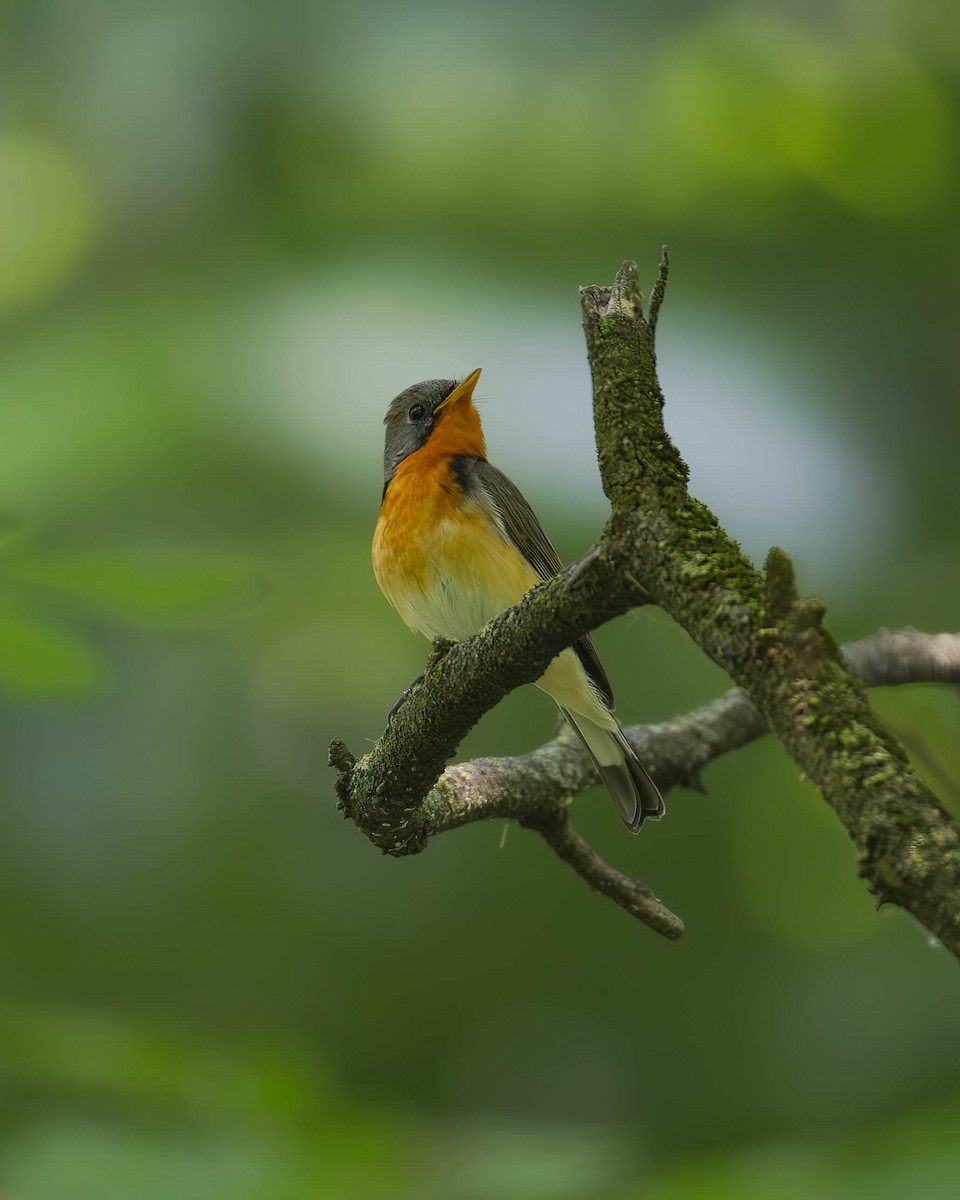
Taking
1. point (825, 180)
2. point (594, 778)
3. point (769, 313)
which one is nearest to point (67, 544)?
point (594, 778)

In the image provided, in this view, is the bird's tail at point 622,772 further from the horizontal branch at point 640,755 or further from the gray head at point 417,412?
the gray head at point 417,412

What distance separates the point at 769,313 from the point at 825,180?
1.93 ft

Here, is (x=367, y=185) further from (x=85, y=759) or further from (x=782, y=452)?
(x=85, y=759)

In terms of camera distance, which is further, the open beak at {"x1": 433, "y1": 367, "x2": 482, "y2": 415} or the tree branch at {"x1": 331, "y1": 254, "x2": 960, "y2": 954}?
the open beak at {"x1": 433, "y1": 367, "x2": 482, "y2": 415}

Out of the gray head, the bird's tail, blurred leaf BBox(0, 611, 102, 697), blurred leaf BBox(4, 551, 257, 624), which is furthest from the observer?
the gray head

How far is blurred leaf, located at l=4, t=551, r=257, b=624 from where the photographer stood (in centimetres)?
228

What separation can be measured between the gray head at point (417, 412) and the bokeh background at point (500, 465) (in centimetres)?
96

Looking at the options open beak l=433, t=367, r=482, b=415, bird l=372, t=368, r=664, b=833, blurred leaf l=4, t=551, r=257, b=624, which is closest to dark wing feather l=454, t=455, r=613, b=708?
bird l=372, t=368, r=664, b=833

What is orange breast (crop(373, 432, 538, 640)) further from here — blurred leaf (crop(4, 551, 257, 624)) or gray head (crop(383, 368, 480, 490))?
blurred leaf (crop(4, 551, 257, 624))

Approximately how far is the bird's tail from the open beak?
3.82ft

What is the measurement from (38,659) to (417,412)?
6.01ft

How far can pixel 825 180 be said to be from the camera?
5035 mm

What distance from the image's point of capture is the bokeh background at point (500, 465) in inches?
194

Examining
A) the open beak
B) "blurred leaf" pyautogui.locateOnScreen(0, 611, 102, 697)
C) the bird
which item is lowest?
"blurred leaf" pyautogui.locateOnScreen(0, 611, 102, 697)
